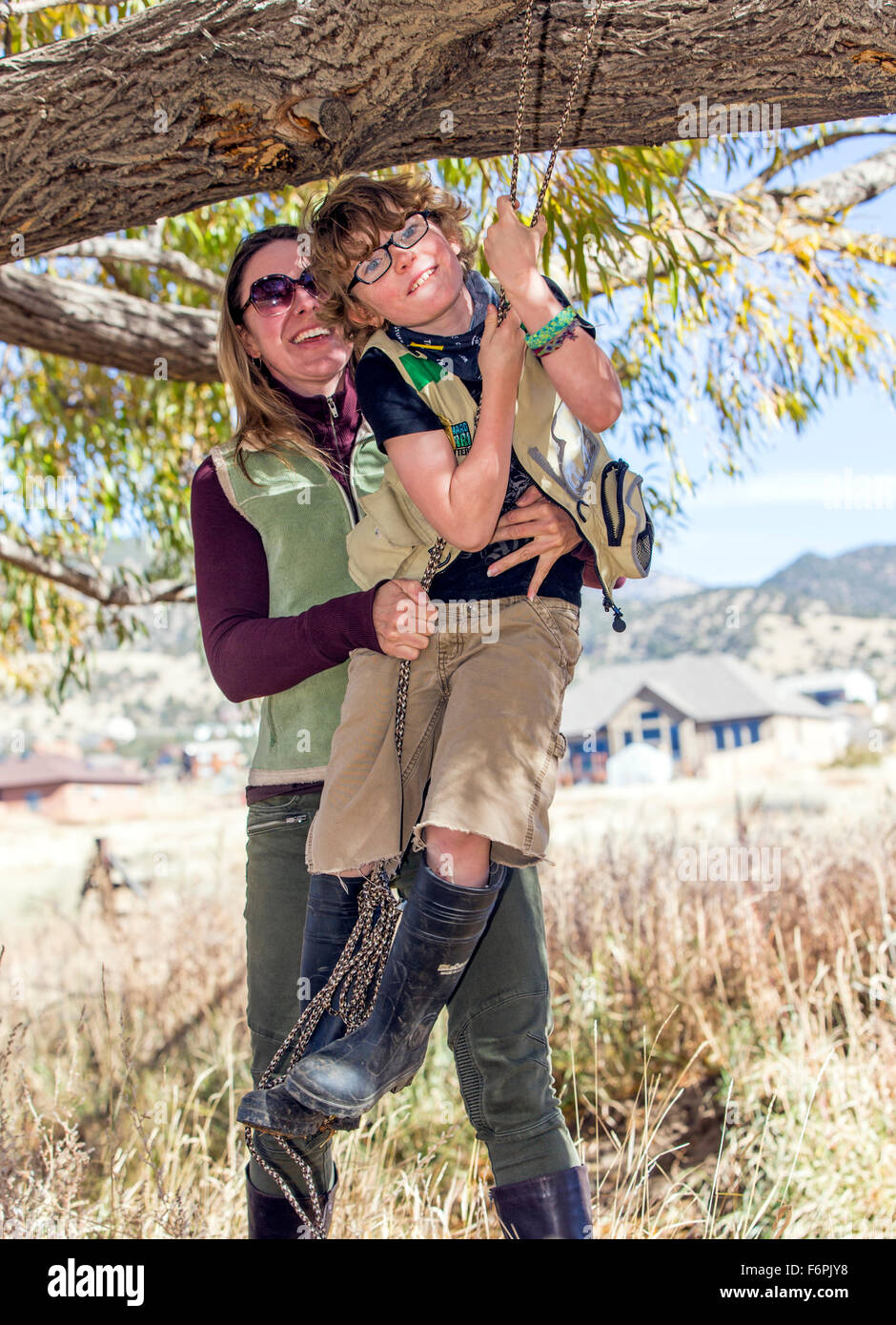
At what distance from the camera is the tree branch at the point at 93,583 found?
4910mm

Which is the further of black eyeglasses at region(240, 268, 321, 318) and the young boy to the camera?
black eyeglasses at region(240, 268, 321, 318)

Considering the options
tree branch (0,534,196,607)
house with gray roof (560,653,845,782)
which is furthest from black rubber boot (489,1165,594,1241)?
house with gray roof (560,653,845,782)

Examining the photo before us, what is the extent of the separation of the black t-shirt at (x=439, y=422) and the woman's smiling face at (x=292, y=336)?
0.32 metres

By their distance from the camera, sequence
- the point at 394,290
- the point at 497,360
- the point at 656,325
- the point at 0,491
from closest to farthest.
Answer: the point at 497,360 → the point at 394,290 → the point at 656,325 → the point at 0,491

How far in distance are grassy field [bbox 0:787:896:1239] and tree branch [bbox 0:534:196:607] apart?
1.62m

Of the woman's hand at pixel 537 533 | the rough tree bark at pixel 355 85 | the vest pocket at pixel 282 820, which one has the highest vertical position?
the rough tree bark at pixel 355 85

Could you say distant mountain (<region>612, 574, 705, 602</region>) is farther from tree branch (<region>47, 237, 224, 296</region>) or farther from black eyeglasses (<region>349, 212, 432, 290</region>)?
black eyeglasses (<region>349, 212, 432, 290</region>)

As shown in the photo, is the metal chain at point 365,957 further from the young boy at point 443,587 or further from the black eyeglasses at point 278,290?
the black eyeglasses at point 278,290

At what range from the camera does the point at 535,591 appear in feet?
6.12

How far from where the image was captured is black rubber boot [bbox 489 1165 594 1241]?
1770 millimetres

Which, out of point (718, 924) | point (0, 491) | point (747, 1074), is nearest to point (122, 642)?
point (0, 491)

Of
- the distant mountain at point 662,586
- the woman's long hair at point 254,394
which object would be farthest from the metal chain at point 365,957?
the distant mountain at point 662,586
